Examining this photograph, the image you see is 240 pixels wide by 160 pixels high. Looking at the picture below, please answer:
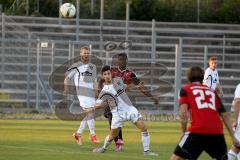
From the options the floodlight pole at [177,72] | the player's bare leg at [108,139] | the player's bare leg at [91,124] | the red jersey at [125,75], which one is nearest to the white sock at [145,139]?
the player's bare leg at [108,139]

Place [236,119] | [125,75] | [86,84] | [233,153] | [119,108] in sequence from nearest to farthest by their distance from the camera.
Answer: [236,119] → [233,153] → [119,108] → [125,75] → [86,84]

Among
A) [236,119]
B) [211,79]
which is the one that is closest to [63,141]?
[236,119]

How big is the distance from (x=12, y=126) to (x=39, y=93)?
7.06 meters

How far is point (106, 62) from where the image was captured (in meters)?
32.3

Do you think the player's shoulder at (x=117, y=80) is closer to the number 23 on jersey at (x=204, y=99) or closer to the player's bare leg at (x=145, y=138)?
the player's bare leg at (x=145, y=138)

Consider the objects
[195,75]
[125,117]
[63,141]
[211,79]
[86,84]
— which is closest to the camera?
[195,75]

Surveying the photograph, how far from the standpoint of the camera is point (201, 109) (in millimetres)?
10914

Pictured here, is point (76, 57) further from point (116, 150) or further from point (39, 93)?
point (116, 150)

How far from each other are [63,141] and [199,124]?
9010mm

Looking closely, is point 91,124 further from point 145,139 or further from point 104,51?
point 104,51

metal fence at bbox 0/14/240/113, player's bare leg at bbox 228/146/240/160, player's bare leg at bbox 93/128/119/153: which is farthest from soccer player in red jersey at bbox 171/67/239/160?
metal fence at bbox 0/14/240/113

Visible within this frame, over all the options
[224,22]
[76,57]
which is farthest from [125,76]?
[224,22]

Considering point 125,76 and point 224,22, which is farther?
point 224,22

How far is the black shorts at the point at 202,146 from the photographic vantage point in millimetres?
10852
